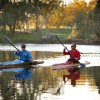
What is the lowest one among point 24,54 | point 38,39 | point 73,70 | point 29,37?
point 73,70

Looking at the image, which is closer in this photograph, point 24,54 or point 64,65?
point 64,65

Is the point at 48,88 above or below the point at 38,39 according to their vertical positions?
below

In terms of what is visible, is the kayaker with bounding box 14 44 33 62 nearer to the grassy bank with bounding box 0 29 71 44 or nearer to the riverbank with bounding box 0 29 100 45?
the riverbank with bounding box 0 29 100 45

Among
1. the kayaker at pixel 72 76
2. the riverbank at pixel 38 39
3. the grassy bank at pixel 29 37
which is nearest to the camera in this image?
the kayaker at pixel 72 76

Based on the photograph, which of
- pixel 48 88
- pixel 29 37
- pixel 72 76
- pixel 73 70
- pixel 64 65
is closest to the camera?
pixel 48 88

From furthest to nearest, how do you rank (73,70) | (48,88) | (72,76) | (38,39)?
(38,39) < (73,70) < (72,76) < (48,88)

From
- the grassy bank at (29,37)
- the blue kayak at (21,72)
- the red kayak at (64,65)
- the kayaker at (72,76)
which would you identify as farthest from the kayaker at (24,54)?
the grassy bank at (29,37)

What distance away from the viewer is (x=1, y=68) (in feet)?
90.5

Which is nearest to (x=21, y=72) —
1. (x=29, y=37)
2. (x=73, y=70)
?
(x=73, y=70)

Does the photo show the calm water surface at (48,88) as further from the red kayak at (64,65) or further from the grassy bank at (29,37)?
the grassy bank at (29,37)

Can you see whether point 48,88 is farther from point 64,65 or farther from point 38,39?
point 38,39

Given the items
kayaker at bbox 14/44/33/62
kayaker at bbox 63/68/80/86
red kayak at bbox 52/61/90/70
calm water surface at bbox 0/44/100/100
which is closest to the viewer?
calm water surface at bbox 0/44/100/100

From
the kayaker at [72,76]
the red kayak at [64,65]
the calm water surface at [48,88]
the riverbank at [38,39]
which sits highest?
the riverbank at [38,39]

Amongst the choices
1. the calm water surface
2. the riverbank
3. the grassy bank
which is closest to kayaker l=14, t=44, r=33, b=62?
the calm water surface
